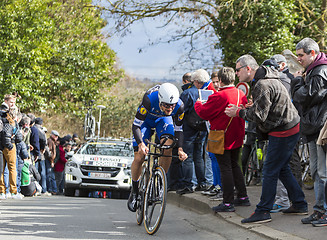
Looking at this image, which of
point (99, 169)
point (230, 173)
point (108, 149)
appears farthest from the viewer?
point (108, 149)

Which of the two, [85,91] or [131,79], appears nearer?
[85,91]

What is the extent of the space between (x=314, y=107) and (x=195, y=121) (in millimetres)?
3488

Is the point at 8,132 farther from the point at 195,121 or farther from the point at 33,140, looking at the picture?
the point at 195,121

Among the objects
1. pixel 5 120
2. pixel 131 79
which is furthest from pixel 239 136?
pixel 131 79

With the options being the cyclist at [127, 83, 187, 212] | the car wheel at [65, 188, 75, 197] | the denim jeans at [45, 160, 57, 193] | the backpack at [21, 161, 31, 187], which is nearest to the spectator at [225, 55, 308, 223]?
the cyclist at [127, 83, 187, 212]

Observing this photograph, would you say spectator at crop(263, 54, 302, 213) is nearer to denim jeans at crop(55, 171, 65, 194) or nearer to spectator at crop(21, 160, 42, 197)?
spectator at crop(21, 160, 42, 197)

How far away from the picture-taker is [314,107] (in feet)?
22.3

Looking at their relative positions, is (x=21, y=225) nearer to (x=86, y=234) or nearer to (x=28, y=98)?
(x=86, y=234)

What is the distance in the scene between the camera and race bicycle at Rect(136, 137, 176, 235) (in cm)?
689

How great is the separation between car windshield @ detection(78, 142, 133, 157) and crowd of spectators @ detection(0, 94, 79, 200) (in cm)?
114

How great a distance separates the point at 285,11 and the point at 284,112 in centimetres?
1056

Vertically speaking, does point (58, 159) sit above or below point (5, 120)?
below

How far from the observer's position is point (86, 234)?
6816mm

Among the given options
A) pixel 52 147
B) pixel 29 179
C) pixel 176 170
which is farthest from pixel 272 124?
pixel 52 147
